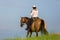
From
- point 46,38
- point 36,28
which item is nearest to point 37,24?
point 36,28

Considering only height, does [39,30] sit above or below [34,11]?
below

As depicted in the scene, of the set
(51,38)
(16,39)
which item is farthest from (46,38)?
(16,39)

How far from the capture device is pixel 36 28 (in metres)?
21.4

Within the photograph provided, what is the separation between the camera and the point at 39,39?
16781mm

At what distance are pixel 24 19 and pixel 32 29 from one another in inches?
36.0

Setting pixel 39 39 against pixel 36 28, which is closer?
pixel 39 39

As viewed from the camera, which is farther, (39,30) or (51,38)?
(39,30)

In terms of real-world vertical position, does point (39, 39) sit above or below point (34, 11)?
below

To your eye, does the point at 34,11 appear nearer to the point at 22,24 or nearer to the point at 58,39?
the point at 22,24

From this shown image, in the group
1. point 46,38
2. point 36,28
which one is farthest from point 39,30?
point 46,38

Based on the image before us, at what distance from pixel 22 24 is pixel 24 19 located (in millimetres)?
364

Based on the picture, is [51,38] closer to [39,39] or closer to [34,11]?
[39,39]

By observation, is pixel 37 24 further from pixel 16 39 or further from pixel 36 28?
pixel 16 39

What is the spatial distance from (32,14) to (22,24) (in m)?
1.03
